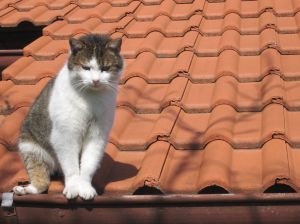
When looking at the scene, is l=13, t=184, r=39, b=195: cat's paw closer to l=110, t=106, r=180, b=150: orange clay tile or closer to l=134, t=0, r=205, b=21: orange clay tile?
l=110, t=106, r=180, b=150: orange clay tile

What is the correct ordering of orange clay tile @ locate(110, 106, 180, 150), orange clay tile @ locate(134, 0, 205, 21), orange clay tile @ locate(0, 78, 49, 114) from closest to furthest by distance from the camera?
1. orange clay tile @ locate(110, 106, 180, 150)
2. orange clay tile @ locate(0, 78, 49, 114)
3. orange clay tile @ locate(134, 0, 205, 21)

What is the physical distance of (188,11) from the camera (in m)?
4.77

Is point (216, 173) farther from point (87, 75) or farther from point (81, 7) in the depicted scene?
point (81, 7)

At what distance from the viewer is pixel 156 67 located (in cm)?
389

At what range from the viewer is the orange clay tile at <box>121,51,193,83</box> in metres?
3.74

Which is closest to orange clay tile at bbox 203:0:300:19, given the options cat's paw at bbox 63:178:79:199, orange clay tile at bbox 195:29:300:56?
orange clay tile at bbox 195:29:300:56

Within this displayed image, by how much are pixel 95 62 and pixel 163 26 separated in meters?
1.74

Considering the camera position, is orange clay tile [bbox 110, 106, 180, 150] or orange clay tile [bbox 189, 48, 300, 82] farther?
orange clay tile [bbox 189, 48, 300, 82]

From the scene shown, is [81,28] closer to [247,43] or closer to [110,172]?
[247,43]

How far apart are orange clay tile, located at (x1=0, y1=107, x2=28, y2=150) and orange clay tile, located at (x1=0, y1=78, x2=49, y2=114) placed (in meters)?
0.05

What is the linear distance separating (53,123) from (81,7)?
243 cm

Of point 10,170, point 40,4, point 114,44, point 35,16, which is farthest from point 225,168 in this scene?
point 40,4

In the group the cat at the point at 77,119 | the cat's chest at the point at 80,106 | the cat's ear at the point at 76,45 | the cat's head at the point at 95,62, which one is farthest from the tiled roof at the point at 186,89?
the cat's ear at the point at 76,45

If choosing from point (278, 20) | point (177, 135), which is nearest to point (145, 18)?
point (278, 20)
